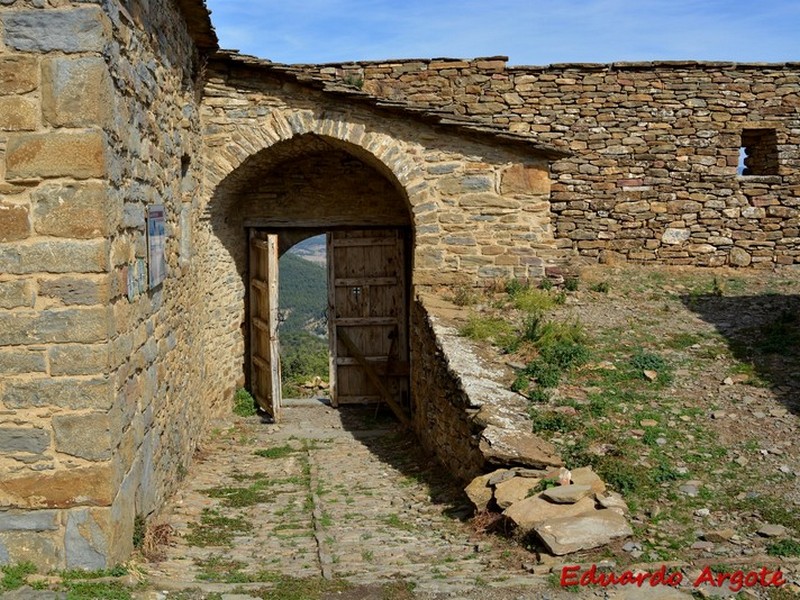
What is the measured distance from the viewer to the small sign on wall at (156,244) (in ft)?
16.9

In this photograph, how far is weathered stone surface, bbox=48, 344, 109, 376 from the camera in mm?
3998

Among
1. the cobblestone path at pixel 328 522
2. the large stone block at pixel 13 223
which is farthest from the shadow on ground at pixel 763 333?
the large stone block at pixel 13 223

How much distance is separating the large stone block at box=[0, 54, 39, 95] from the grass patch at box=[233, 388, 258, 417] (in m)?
6.15

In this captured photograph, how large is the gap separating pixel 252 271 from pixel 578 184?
14.9 ft

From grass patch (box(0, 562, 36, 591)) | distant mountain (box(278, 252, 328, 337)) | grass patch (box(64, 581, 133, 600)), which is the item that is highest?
grass patch (box(0, 562, 36, 591))

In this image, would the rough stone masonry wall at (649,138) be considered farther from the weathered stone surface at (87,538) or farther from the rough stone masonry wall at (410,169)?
the weathered stone surface at (87,538)

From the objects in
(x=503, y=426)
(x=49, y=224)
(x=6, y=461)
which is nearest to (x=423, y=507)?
(x=503, y=426)

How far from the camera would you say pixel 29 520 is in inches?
159

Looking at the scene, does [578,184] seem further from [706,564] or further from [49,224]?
[49,224]

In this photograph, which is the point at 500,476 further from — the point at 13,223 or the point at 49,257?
the point at 13,223

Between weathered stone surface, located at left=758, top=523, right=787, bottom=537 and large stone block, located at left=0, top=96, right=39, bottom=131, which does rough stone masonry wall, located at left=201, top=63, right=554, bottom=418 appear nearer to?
large stone block, located at left=0, top=96, right=39, bottom=131

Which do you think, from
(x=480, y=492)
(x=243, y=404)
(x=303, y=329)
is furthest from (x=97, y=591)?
(x=303, y=329)

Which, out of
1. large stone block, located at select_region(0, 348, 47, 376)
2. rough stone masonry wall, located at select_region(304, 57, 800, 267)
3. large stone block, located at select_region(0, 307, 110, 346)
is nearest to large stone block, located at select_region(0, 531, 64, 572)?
large stone block, located at select_region(0, 348, 47, 376)

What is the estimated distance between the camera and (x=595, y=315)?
8.31 m
